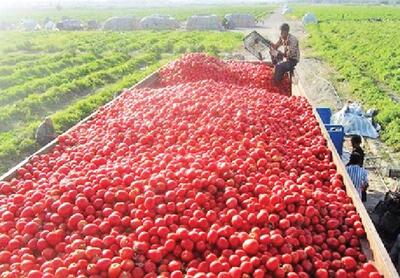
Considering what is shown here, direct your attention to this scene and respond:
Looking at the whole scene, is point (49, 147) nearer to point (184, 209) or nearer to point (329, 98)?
point (184, 209)

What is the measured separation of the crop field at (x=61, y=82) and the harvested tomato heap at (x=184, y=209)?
4.60 meters

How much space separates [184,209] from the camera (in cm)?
447

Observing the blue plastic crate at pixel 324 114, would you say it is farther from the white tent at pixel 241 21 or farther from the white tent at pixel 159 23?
the white tent at pixel 241 21

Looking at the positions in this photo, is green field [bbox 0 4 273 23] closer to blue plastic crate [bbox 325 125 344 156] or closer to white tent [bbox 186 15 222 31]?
white tent [bbox 186 15 222 31]

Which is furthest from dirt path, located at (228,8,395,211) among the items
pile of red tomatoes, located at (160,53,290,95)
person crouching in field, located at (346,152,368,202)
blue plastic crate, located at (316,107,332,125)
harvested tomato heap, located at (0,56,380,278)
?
harvested tomato heap, located at (0,56,380,278)

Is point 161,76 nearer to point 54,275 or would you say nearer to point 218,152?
point 218,152

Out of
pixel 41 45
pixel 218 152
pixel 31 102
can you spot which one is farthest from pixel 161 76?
pixel 41 45

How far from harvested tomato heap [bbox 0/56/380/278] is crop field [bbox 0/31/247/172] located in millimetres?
4600

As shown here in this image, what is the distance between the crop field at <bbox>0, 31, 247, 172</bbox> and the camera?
11.7 m

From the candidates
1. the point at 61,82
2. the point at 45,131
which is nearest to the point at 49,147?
the point at 45,131

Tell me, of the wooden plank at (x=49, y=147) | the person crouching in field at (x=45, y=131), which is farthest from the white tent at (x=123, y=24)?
the person crouching in field at (x=45, y=131)

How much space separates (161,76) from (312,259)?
330 inches

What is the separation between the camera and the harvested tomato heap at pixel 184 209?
12.6ft

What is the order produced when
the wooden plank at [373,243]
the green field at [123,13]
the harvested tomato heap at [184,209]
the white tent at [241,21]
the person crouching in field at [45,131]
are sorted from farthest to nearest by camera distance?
the green field at [123,13], the white tent at [241,21], the person crouching in field at [45,131], the harvested tomato heap at [184,209], the wooden plank at [373,243]
